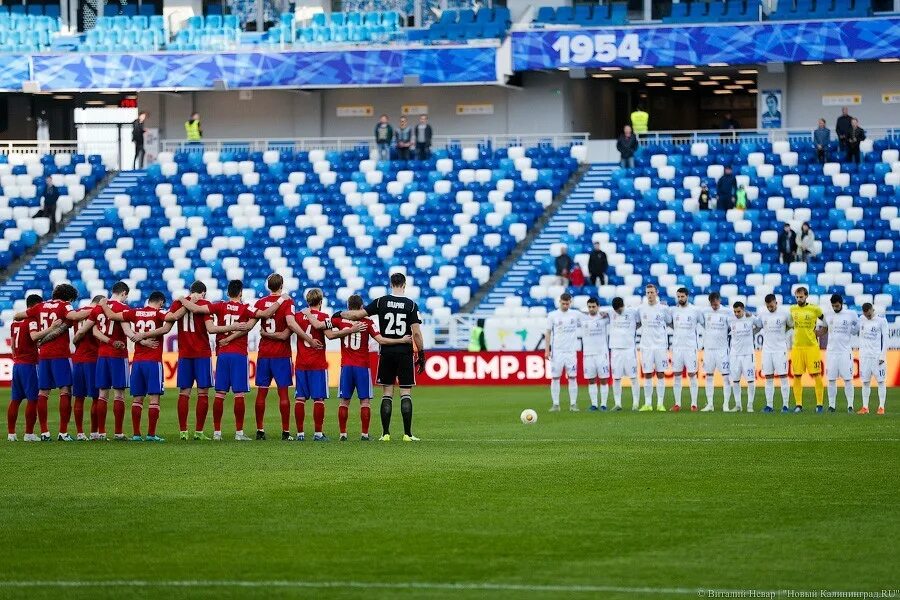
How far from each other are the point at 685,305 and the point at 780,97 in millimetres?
18108

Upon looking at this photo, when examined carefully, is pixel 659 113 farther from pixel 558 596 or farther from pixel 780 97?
pixel 558 596

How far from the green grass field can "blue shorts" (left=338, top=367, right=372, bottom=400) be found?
0.63 m

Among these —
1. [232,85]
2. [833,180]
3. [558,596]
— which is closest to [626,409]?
[833,180]

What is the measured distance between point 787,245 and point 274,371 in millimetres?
20097

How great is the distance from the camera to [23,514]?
1384 centimetres

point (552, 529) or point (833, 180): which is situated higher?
point (833, 180)

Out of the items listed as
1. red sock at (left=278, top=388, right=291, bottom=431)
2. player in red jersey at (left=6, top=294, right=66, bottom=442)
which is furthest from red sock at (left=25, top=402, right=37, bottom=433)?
red sock at (left=278, top=388, right=291, bottom=431)

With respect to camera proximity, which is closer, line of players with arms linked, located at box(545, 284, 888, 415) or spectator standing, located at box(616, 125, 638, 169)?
line of players with arms linked, located at box(545, 284, 888, 415)

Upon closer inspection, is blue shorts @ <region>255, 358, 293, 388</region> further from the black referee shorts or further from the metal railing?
the metal railing

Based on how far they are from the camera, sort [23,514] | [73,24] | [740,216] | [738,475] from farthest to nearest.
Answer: [73,24], [740,216], [738,475], [23,514]

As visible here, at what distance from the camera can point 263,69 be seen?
151ft

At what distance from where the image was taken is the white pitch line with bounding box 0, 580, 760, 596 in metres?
10.3

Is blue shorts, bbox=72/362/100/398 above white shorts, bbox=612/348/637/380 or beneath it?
above

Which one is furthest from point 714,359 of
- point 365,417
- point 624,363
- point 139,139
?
point 139,139
